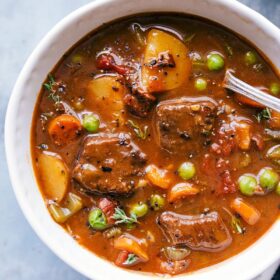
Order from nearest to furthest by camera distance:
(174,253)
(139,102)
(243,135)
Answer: (139,102)
(243,135)
(174,253)

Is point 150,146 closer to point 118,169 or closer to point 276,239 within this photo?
point 118,169

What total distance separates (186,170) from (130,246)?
579 mm

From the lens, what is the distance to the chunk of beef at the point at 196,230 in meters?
3.81

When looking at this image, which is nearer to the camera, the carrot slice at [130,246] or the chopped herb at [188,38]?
the chopped herb at [188,38]

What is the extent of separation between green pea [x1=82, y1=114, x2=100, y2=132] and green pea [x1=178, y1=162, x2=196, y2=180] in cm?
56

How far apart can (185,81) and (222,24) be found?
1.31 feet

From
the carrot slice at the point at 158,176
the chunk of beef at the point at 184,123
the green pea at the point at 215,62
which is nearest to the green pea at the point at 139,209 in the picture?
the carrot slice at the point at 158,176

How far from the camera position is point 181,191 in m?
3.82

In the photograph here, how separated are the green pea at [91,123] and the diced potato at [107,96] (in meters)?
0.05

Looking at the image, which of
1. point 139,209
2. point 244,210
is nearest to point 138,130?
point 139,209

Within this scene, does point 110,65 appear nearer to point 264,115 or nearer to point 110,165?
point 110,165

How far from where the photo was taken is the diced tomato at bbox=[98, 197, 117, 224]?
3.82 metres

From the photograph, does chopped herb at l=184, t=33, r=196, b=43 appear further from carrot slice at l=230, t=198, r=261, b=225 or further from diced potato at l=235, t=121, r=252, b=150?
carrot slice at l=230, t=198, r=261, b=225

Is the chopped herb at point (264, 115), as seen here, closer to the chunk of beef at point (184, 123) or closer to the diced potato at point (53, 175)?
the chunk of beef at point (184, 123)
